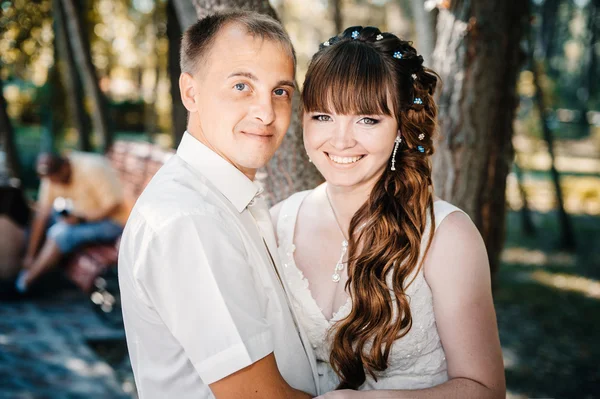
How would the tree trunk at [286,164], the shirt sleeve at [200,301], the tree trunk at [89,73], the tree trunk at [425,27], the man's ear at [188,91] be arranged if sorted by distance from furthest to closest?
the tree trunk at [89,73] → the tree trunk at [425,27] → the tree trunk at [286,164] → the man's ear at [188,91] → the shirt sleeve at [200,301]

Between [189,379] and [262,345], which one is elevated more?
[262,345]

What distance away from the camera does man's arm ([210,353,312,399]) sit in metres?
1.65

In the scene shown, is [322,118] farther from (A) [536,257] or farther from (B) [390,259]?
(A) [536,257]

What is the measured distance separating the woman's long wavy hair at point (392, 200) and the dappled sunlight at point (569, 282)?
6.75 metres

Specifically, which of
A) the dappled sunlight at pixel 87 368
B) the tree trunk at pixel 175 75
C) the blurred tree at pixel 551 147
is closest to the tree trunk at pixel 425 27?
the tree trunk at pixel 175 75

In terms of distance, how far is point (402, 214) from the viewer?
2.41m

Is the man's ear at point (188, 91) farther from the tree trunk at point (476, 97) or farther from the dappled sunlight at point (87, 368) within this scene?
the dappled sunlight at point (87, 368)

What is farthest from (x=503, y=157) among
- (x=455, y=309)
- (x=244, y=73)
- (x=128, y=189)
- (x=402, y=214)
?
(x=128, y=189)

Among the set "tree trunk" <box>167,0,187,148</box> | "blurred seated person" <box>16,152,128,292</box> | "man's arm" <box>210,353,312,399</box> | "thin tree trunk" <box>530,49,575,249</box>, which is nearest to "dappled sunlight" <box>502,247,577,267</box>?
"thin tree trunk" <box>530,49,575,249</box>

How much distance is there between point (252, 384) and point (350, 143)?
109cm

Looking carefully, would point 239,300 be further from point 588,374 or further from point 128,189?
point 128,189

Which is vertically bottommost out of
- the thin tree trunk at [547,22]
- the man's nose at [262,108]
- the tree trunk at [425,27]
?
the man's nose at [262,108]

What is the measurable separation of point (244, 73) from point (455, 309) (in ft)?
3.88

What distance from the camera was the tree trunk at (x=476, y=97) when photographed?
349 cm
